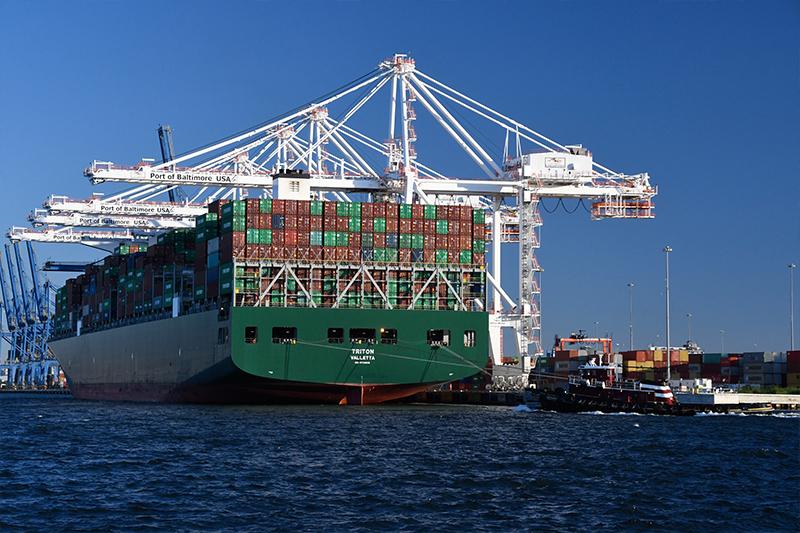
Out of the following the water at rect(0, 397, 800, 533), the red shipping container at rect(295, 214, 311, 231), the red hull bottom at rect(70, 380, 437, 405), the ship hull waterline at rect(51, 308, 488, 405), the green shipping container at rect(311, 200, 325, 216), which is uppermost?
the green shipping container at rect(311, 200, 325, 216)

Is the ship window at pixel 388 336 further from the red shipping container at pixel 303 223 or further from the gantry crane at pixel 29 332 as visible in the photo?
the gantry crane at pixel 29 332

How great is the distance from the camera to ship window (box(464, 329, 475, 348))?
2069 inches

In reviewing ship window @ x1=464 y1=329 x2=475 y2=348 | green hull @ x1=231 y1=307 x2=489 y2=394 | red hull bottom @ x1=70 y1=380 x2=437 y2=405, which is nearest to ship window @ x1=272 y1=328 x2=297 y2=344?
green hull @ x1=231 y1=307 x2=489 y2=394

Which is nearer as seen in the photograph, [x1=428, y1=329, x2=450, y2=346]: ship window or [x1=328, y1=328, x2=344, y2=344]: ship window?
[x1=328, y1=328, x2=344, y2=344]: ship window

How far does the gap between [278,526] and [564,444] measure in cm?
1648

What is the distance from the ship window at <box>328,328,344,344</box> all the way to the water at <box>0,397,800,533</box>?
826 centimetres

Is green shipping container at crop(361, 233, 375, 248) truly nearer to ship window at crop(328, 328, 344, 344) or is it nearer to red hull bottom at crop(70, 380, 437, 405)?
ship window at crop(328, 328, 344, 344)

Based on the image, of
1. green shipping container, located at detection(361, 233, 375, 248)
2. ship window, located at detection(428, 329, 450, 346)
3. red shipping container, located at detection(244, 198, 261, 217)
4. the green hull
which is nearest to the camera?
the green hull

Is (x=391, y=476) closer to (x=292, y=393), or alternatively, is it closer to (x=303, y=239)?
(x=292, y=393)

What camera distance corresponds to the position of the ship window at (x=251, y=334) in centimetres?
4991

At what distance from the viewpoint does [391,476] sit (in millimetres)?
25875

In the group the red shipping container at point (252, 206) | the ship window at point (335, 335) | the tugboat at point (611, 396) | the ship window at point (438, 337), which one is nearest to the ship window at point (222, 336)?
the ship window at point (335, 335)

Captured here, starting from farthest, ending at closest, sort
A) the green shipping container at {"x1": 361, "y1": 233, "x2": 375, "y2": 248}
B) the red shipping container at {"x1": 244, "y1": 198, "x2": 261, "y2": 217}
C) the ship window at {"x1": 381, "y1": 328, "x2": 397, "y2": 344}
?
the green shipping container at {"x1": 361, "y1": 233, "x2": 375, "y2": 248}
the red shipping container at {"x1": 244, "y1": 198, "x2": 261, "y2": 217}
the ship window at {"x1": 381, "y1": 328, "x2": 397, "y2": 344}

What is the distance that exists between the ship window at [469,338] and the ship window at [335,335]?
6673mm
